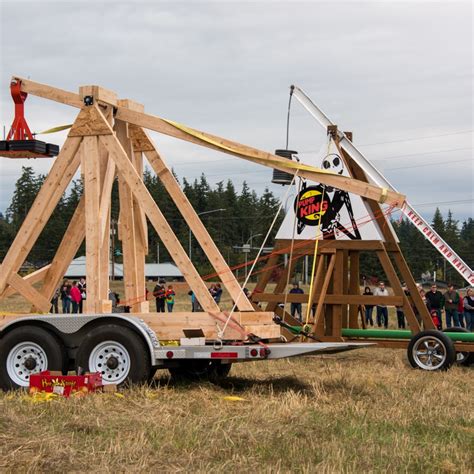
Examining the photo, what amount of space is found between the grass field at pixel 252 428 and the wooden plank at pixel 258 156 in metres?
2.62

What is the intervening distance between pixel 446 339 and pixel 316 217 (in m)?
3.52

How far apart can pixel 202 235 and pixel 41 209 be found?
7.80ft

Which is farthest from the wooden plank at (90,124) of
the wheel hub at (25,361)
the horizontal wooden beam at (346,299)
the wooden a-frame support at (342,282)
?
the horizontal wooden beam at (346,299)

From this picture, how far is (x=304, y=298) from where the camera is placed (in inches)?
679

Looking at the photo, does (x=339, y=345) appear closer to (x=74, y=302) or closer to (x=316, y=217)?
(x=316, y=217)

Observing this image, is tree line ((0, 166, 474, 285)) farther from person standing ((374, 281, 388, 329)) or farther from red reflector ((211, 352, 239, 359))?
red reflector ((211, 352, 239, 359))

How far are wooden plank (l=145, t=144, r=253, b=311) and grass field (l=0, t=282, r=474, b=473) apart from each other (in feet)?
4.17

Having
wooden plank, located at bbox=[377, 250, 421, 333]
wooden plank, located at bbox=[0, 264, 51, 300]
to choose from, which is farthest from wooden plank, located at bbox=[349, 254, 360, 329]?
wooden plank, located at bbox=[0, 264, 51, 300]

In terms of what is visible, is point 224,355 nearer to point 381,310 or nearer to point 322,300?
point 322,300

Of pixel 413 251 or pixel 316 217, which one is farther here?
pixel 413 251

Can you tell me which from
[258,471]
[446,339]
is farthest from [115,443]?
[446,339]

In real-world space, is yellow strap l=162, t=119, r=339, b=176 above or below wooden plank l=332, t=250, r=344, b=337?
above

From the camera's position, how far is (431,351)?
598 inches

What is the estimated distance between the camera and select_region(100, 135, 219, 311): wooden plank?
1253cm
